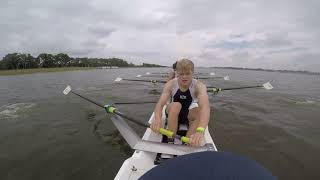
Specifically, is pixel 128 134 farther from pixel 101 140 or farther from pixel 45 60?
pixel 45 60

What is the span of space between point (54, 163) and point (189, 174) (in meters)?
4.40

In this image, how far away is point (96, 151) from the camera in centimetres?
662

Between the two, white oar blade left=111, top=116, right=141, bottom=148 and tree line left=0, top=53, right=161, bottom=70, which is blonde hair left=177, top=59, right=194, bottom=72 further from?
tree line left=0, top=53, right=161, bottom=70

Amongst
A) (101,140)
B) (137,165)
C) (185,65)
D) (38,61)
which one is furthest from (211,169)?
(38,61)

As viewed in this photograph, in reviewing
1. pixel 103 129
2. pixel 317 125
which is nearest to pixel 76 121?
pixel 103 129

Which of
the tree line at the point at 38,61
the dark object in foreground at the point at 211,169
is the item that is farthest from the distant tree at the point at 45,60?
the dark object in foreground at the point at 211,169

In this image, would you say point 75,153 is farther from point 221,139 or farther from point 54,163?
point 221,139

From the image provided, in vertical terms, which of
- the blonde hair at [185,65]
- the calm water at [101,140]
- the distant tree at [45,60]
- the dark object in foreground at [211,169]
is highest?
the distant tree at [45,60]

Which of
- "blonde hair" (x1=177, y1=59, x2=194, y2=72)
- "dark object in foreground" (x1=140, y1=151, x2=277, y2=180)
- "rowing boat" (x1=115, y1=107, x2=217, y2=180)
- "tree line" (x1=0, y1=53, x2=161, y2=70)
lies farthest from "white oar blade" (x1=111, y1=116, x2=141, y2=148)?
"tree line" (x1=0, y1=53, x2=161, y2=70)

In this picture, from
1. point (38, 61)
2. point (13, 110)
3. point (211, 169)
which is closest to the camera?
point (211, 169)

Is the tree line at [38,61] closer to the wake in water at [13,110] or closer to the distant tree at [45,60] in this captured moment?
the distant tree at [45,60]

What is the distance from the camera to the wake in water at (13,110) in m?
10.8

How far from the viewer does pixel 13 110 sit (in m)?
11.9

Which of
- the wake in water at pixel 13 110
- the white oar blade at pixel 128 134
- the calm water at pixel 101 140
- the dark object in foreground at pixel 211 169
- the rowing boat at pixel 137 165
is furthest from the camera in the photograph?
the wake in water at pixel 13 110
